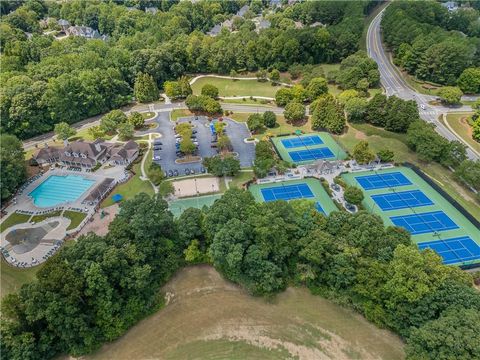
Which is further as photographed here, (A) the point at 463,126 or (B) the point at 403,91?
(B) the point at 403,91

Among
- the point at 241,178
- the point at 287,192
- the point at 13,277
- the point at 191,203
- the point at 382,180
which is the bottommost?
the point at 13,277

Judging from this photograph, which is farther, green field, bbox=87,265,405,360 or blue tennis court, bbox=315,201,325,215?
blue tennis court, bbox=315,201,325,215

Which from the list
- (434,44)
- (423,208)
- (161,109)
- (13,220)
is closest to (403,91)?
(434,44)

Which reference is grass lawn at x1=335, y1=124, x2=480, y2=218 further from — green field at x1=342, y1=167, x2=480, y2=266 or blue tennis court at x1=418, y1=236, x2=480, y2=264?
blue tennis court at x1=418, y1=236, x2=480, y2=264

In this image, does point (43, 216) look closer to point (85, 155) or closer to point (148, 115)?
point (85, 155)

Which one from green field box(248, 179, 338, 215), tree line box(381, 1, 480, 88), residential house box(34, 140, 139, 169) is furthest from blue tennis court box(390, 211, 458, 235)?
tree line box(381, 1, 480, 88)

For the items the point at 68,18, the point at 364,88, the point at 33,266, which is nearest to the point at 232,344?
the point at 33,266

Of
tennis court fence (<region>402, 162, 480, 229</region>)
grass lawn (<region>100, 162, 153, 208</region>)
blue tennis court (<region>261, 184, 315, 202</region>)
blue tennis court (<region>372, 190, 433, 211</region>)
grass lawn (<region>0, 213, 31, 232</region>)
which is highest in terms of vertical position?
tennis court fence (<region>402, 162, 480, 229</region>)
